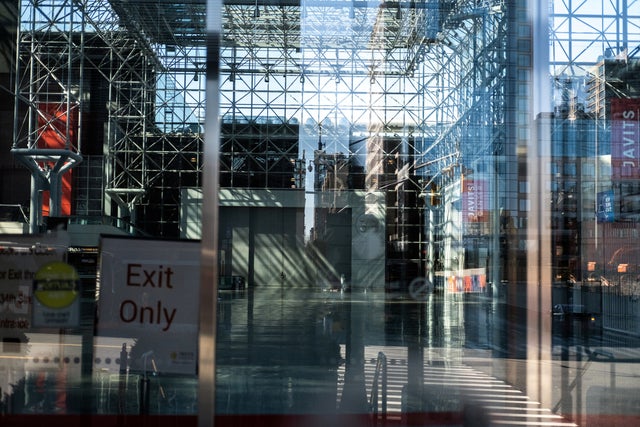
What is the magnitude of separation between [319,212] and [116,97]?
315 cm

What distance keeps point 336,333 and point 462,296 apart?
335 centimetres

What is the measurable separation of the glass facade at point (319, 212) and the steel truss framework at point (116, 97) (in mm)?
32

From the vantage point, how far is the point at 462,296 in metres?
14.0

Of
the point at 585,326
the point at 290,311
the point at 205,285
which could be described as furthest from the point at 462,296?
the point at 205,285

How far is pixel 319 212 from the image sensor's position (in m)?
9.77

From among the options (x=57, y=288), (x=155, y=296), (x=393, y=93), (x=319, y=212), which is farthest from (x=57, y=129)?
(x=393, y=93)

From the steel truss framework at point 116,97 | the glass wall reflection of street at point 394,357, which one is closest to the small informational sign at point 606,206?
the glass wall reflection of street at point 394,357

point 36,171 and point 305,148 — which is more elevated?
point 305,148

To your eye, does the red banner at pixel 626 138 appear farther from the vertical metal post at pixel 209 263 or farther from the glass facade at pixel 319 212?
the vertical metal post at pixel 209 263

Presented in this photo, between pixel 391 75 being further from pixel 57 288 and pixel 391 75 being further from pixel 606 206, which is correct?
pixel 57 288

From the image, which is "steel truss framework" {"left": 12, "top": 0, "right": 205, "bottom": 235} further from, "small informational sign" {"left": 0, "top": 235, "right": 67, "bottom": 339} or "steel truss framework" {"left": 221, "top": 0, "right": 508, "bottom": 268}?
"steel truss framework" {"left": 221, "top": 0, "right": 508, "bottom": 268}

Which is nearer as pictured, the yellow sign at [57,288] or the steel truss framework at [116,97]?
→ the yellow sign at [57,288]

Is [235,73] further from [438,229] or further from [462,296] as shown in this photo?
[462,296]

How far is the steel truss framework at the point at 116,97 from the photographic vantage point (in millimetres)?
8062
